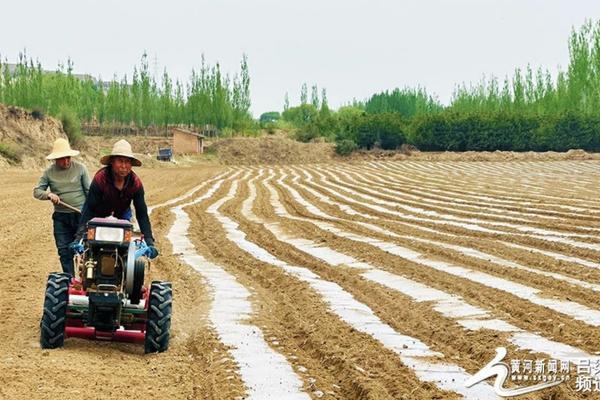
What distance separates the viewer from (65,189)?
10.3 m

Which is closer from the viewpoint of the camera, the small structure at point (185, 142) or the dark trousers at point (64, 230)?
the dark trousers at point (64, 230)

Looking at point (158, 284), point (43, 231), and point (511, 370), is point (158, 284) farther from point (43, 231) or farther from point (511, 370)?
point (43, 231)

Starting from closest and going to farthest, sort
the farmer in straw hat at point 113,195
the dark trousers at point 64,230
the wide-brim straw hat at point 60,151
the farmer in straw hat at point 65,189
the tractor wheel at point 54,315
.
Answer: the tractor wheel at point 54,315 < the farmer in straw hat at point 113,195 < the wide-brim straw hat at point 60,151 < the farmer in straw hat at point 65,189 < the dark trousers at point 64,230

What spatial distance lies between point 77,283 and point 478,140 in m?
76.4

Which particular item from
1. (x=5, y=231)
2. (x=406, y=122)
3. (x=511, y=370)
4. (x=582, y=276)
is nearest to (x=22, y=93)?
(x=406, y=122)

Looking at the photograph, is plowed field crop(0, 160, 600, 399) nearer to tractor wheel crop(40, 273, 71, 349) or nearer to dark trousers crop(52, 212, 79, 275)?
tractor wheel crop(40, 273, 71, 349)

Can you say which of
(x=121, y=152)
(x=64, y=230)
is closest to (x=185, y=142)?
(x=64, y=230)

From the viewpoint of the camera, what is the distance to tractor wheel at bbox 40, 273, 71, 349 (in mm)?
8289

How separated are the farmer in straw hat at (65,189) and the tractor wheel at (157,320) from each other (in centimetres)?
190

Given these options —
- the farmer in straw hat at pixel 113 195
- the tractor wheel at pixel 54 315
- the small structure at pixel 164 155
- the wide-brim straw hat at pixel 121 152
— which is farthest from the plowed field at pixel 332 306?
the small structure at pixel 164 155

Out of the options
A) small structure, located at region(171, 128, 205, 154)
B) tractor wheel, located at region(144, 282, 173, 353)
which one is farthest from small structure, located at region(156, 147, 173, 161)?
tractor wheel, located at region(144, 282, 173, 353)

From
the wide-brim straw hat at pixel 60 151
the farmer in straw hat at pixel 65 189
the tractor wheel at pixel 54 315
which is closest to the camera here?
the tractor wheel at pixel 54 315

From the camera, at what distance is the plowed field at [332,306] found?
7512 millimetres

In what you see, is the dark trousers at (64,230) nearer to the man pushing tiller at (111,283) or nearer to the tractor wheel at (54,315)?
the man pushing tiller at (111,283)
